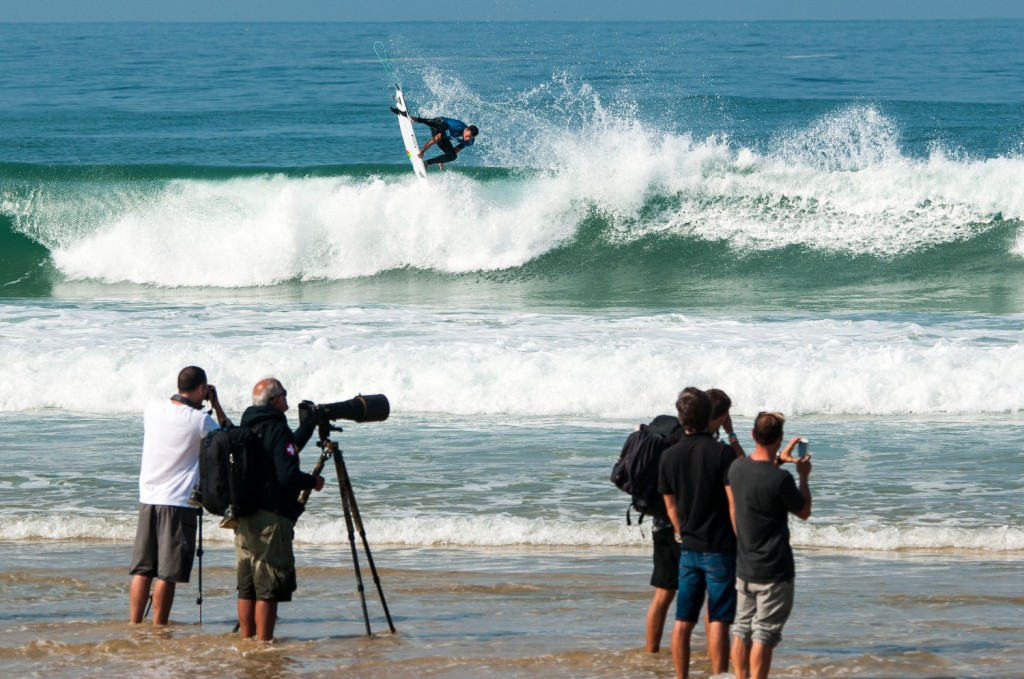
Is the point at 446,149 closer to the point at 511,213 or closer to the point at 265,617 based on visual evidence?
the point at 511,213

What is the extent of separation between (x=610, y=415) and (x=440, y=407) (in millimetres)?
1614

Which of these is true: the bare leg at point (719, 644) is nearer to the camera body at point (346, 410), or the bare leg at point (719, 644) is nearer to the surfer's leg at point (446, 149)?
the camera body at point (346, 410)

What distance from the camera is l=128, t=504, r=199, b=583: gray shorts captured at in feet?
19.6

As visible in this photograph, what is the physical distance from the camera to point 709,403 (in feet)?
16.4

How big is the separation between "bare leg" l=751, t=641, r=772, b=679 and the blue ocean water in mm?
679

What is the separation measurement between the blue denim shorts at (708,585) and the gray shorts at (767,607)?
0.15 metres

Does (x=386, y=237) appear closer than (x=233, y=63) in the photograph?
Yes

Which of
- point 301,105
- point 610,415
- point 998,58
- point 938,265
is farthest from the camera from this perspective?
point 998,58

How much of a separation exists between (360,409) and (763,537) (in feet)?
6.23

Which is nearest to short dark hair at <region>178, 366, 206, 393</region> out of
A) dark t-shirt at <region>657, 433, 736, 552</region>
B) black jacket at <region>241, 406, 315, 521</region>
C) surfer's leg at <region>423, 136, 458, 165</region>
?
black jacket at <region>241, 406, 315, 521</region>

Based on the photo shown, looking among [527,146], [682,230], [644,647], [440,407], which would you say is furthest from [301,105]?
[644,647]

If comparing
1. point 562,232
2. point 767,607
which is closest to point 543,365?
point 767,607

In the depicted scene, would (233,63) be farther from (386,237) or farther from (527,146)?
(386,237)

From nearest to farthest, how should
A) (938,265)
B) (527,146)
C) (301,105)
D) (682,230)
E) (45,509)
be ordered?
(45,509)
(938,265)
(682,230)
(527,146)
(301,105)
